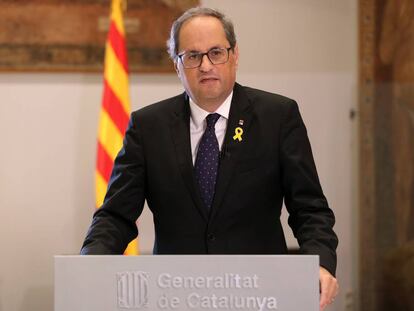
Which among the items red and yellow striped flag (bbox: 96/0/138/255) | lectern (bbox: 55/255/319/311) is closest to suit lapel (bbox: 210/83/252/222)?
lectern (bbox: 55/255/319/311)

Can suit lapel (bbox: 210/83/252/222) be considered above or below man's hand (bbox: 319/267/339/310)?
above

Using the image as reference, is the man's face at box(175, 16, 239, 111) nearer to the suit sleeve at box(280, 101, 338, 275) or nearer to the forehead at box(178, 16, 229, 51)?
the forehead at box(178, 16, 229, 51)

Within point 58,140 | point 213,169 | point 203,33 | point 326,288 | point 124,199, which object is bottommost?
point 326,288

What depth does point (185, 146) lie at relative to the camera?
212cm

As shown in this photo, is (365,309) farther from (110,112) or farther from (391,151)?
(110,112)

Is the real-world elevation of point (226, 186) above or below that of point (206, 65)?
below

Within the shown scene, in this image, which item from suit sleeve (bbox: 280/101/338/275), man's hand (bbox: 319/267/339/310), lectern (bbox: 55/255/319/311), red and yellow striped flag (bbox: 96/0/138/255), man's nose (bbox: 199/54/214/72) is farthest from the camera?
red and yellow striped flag (bbox: 96/0/138/255)

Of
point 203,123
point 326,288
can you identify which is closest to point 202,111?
point 203,123

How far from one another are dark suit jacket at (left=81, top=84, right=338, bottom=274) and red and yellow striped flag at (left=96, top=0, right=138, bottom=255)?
66.8 inches

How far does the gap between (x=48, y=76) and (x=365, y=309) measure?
8.70 feet

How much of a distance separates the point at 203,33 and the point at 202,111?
260 mm

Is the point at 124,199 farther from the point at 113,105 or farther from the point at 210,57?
the point at 113,105

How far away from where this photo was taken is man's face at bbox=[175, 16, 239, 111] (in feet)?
6.64

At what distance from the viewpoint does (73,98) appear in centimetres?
422
